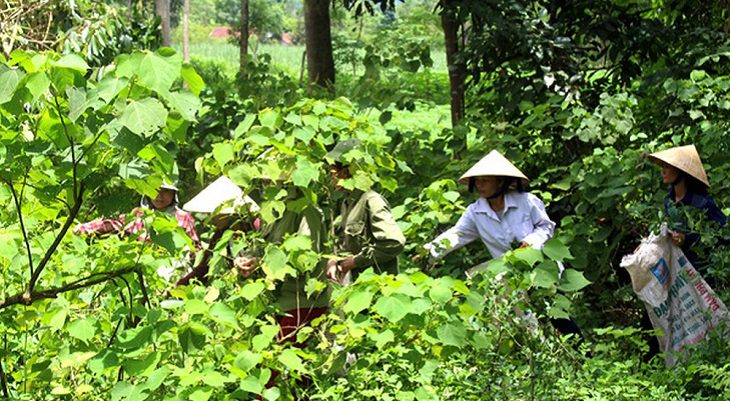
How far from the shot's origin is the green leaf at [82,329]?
370 centimetres

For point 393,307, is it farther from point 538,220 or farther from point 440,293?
point 538,220

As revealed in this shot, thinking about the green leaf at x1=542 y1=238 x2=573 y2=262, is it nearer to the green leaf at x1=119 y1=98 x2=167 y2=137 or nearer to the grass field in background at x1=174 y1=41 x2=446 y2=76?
the green leaf at x1=119 y1=98 x2=167 y2=137

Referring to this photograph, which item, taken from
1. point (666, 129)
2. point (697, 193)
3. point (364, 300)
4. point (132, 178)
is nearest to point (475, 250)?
point (666, 129)

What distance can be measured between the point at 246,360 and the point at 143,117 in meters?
1.20

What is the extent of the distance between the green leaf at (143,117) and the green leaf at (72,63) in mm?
164

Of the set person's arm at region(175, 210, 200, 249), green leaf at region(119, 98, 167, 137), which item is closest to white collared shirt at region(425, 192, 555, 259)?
person's arm at region(175, 210, 200, 249)

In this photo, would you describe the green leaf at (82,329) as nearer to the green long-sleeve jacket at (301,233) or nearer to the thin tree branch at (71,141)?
the thin tree branch at (71,141)

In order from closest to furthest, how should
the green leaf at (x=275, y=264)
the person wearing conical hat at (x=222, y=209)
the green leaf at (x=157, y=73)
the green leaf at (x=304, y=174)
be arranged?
the green leaf at (x=157, y=73) → the green leaf at (x=275, y=264) → the green leaf at (x=304, y=174) → the person wearing conical hat at (x=222, y=209)

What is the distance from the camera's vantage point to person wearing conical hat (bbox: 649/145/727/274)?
5.52 metres

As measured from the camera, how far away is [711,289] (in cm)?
558

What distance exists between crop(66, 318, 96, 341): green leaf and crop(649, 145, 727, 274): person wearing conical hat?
113 inches

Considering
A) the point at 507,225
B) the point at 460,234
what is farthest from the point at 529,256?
the point at 460,234

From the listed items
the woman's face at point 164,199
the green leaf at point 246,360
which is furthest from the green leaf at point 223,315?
the woman's face at point 164,199

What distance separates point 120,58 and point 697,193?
140 inches
